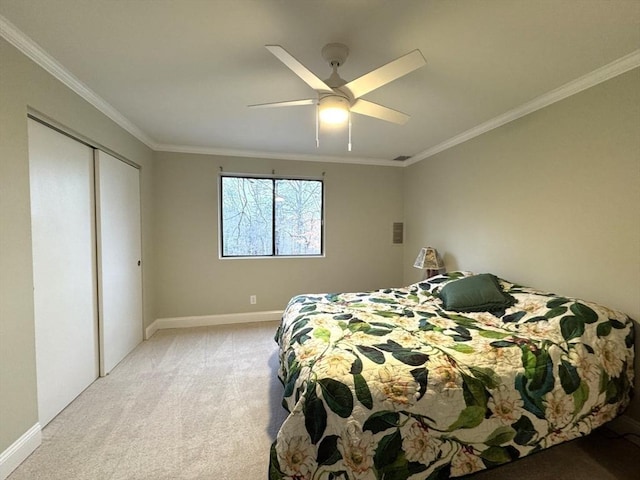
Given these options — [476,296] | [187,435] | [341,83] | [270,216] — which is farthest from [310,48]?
[270,216]

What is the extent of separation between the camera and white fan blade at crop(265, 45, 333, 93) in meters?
1.41

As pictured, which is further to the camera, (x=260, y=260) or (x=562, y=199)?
(x=260, y=260)

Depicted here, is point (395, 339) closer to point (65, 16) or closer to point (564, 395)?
point (564, 395)

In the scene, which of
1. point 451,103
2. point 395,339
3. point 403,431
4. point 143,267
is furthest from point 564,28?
point 143,267

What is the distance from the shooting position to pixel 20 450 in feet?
5.53

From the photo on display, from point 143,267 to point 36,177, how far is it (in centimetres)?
180

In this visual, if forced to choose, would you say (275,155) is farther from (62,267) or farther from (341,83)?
(62,267)

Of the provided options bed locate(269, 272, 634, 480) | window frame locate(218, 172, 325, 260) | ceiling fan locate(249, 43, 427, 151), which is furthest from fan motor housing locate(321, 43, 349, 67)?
window frame locate(218, 172, 325, 260)

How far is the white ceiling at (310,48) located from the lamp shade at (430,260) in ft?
5.22

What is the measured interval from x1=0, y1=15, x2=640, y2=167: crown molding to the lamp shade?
130 cm

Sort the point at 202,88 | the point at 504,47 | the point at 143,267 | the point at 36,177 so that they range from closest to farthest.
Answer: the point at 504,47 → the point at 36,177 → the point at 202,88 → the point at 143,267

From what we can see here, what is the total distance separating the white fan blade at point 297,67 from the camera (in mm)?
1407

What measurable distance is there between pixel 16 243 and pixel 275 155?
2926mm

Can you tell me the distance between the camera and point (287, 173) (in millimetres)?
4223
